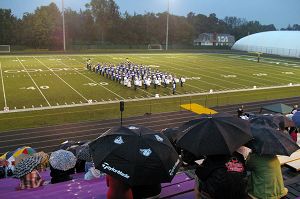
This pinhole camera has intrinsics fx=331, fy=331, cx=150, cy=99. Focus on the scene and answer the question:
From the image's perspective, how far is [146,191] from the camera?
349 cm

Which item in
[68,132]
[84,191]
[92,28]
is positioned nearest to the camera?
[84,191]

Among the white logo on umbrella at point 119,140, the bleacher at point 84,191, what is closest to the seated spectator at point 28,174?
the bleacher at point 84,191

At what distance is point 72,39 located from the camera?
251 feet

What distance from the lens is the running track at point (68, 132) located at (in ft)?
41.1

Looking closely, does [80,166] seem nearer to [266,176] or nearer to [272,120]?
[266,176]

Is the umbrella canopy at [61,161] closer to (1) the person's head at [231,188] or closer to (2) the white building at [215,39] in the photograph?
(1) the person's head at [231,188]

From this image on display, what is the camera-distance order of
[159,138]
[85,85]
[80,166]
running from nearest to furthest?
[159,138] → [80,166] → [85,85]

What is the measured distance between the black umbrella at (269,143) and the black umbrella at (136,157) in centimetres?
105

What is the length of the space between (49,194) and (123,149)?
1.29 meters

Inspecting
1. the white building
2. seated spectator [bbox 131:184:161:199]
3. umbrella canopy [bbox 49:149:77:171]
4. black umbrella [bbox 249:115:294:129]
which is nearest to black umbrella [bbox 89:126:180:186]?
seated spectator [bbox 131:184:161:199]

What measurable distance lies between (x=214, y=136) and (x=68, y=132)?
10.7 m

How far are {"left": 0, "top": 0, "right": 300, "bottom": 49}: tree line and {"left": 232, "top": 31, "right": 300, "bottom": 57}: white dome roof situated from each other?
19.6 m

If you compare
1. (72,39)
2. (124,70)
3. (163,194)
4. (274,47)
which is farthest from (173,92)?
(72,39)

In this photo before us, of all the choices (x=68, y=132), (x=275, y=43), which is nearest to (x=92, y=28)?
(x=275, y=43)
